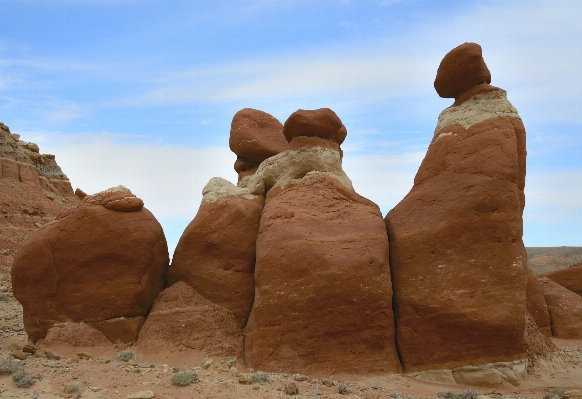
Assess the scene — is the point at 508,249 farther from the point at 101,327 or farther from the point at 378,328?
the point at 101,327

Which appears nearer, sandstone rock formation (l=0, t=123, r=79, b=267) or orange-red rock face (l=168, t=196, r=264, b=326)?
orange-red rock face (l=168, t=196, r=264, b=326)

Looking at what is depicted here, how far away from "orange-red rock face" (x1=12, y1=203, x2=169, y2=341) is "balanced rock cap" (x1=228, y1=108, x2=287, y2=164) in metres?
3.94

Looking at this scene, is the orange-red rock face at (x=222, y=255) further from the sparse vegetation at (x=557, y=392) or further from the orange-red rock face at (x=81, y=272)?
the sparse vegetation at (x=557, y=392)


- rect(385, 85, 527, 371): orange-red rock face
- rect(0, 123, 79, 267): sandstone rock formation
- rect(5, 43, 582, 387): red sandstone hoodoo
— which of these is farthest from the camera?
rect(0, 123, 79, 267): sandstone rock formation

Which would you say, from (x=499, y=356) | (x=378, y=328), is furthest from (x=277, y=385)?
(x=499, y=356)

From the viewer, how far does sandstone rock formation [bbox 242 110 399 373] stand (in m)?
8.60

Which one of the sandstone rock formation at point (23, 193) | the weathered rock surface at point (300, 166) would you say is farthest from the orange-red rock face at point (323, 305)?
the sandstone rock formation at point (23, 193)

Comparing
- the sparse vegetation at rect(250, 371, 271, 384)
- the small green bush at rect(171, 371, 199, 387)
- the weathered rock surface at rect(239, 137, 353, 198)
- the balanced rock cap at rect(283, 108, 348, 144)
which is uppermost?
the balanced rock cap at rect(283, 108, 348, 144)

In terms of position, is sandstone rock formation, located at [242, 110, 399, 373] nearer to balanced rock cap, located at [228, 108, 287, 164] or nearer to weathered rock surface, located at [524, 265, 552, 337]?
balanced rock cap, located at [228, 108, 287, 164]

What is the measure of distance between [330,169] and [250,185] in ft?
6.09

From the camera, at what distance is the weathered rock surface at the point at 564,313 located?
1448cm

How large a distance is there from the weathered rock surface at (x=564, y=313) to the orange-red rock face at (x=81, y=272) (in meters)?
11.4

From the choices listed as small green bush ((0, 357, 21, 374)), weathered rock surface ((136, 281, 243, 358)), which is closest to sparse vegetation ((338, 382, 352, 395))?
weathered rock surface ((136, 281, 243, 358))

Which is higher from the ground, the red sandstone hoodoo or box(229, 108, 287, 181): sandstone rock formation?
box(229, 108, 287, 181): sandstone rock formation
